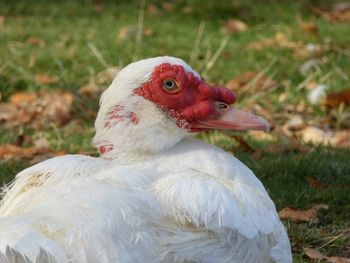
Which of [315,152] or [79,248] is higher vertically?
[79,248]

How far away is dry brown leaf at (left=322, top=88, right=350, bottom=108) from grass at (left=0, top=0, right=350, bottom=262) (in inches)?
4.6

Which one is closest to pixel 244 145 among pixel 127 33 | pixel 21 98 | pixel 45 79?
pixel 21 98

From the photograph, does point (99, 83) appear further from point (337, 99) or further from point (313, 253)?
point (313, 253)

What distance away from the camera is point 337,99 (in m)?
7.50

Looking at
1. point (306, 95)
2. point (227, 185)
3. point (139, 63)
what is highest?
point (139, 63)

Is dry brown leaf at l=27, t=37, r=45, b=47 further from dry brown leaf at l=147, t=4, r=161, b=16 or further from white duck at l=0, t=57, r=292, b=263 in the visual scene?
white duck at l=0, t=57, r=292, b=263

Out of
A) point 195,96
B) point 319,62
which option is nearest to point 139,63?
point 195,96

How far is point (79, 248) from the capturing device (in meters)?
3.14

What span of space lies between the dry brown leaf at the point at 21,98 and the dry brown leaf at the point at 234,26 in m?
2.71

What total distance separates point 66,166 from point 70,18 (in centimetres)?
679

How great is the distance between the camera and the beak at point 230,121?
154 inches

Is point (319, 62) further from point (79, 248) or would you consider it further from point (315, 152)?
point (79, 248)

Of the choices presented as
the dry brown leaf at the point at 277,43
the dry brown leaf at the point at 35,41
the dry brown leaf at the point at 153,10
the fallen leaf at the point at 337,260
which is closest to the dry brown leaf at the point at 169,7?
the dry brown leaf at the point at 153,10

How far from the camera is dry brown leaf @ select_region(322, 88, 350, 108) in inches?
295
